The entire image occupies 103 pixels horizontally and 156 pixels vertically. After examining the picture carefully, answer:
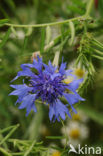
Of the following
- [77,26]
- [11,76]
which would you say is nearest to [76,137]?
[11,76]

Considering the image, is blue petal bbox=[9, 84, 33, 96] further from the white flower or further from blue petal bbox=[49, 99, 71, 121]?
the white flower

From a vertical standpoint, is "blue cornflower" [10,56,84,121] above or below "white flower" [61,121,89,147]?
above

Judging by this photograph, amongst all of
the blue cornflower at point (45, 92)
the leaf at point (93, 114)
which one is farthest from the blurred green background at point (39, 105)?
the blue cornflower at point (45, 92)

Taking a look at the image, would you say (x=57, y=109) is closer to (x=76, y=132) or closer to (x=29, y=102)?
(x=29, y=102)

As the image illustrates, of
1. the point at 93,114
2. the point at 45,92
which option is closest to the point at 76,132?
the point at 93,114

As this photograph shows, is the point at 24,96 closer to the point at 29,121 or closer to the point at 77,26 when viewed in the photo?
the point at 77,26

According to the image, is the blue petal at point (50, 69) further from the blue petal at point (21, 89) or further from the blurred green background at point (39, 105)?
the blurred green background at point (39, 105)

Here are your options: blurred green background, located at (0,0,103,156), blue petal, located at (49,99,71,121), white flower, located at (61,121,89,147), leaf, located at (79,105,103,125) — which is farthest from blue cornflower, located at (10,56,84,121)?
white flower, located at (61,121,89,147)

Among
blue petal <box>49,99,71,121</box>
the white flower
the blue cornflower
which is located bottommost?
the white flower

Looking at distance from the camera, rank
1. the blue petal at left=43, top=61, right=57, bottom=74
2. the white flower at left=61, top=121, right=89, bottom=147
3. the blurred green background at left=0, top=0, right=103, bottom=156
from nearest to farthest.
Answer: the blue petal at left=43, top=61, right=57, bottom=74
the blurred green background at left=0, top=0, right=103, bottom=156
the white flower at left=61, top=121, right=89, bottom=147
